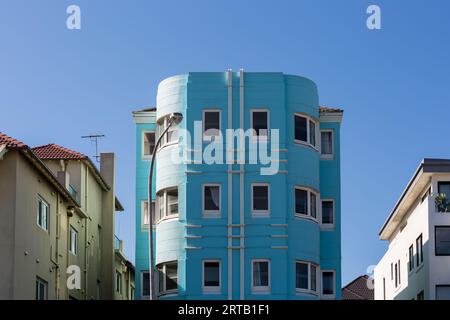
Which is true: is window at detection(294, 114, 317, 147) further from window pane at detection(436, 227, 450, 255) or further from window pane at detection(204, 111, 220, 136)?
window pane at detection(436, 227, 450, 255)

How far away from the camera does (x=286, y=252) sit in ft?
164

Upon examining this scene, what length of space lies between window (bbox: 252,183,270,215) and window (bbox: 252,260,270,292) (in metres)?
2.35

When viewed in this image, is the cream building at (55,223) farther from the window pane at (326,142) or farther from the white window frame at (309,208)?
the window pane at (326,142)

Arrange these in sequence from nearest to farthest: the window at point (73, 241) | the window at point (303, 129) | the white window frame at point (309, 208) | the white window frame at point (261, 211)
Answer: the white window frame at point (261, 211) → the white window frame at point (309, 208) → the window at point (73, 241) → the window at point (303, 129)

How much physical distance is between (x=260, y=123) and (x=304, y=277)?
749 cm

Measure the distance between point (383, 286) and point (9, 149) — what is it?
4308 cm

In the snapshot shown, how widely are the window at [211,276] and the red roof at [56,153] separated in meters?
8.93

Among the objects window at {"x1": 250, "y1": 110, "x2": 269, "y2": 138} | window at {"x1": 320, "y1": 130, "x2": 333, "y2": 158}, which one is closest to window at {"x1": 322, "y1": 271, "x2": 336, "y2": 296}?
window at {"x1": 320, "y1": 130, "x2": 333, "y2": 158}

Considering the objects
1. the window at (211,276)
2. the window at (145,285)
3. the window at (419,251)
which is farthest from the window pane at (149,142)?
the window at (419,251)

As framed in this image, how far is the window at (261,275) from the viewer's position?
49.7 meters

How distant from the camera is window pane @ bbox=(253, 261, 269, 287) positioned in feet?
164

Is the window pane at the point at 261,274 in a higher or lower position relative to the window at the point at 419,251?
lower

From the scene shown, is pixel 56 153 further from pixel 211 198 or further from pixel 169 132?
pixel 211 198
